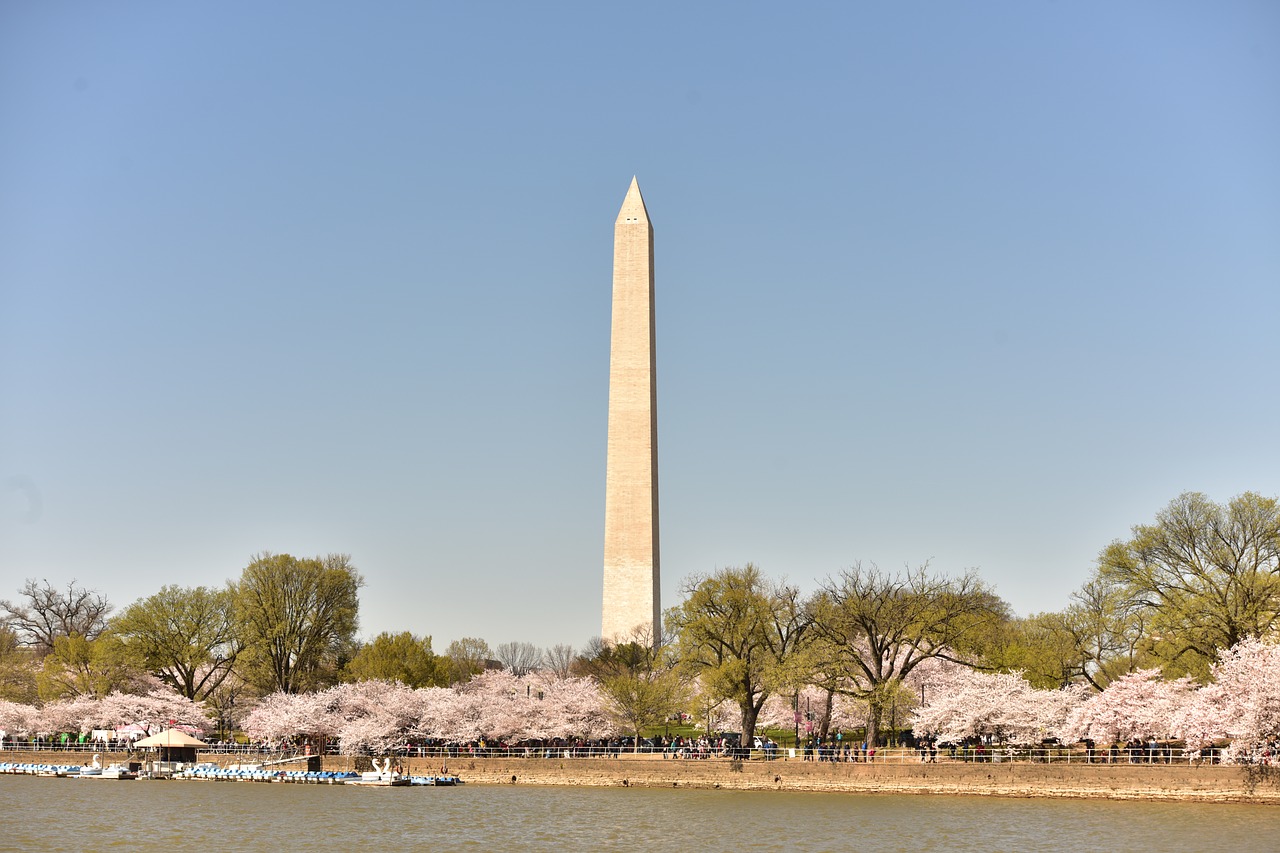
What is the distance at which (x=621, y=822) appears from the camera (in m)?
43.5

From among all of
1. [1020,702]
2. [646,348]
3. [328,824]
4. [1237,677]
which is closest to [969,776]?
[1020,702]

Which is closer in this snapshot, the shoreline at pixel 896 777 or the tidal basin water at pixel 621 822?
the tidal basin water at pixel 621 822

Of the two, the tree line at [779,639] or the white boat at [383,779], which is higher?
the tree line at [779,639]

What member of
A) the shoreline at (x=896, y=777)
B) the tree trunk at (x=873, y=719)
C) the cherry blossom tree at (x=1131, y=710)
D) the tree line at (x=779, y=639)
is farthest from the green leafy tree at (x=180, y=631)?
the cherry blossom tree at (x=1131, y=710)

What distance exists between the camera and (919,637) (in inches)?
2271

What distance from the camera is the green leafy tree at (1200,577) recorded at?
5219cm

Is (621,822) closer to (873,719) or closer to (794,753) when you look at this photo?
(794,753)

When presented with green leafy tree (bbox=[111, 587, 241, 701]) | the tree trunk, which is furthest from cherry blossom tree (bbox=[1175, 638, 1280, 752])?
green leafy tree (bbox=[111, 587, 241, 701])

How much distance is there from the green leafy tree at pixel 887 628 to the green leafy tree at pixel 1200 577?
5573 mm

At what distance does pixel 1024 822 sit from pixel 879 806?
669cm

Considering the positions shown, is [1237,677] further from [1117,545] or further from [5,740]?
[5,740]

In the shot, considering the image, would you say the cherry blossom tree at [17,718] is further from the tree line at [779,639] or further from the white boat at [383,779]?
the white boat at [383,779]

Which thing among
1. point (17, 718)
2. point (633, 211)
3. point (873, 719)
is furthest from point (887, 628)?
point (17, 718)

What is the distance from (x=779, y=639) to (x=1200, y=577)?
16.8 meters
